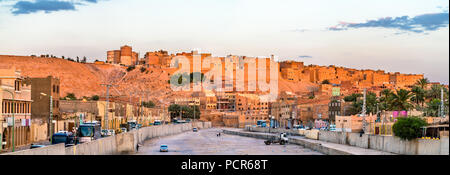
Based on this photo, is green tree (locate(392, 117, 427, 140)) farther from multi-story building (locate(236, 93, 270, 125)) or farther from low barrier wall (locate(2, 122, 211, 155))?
multi-story building (locate(236, 93, 270, 125))

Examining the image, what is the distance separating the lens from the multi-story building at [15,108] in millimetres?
45906

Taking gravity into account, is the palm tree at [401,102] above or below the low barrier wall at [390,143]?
above

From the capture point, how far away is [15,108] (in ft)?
Answer: 167

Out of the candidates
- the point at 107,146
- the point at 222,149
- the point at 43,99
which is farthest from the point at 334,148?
the point at 43,99

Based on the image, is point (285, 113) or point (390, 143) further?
point (285, 113)

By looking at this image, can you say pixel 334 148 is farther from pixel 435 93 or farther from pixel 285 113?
pixel 285 113

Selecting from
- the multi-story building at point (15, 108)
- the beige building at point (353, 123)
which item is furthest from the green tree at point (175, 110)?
the multi-story building at point (15, 108)

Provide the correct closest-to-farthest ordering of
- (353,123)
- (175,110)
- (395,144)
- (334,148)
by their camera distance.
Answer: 1. (395,144)
2. (334,148)
3. (353,123)
4. (175,110)

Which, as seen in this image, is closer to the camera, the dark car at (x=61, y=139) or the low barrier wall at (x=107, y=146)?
the low barrier wall at (x=107, y=146)

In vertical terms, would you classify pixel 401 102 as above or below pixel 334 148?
above

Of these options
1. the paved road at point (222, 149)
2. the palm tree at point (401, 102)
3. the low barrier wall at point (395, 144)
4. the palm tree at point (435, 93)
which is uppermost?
the palm tree at point (435, 93)

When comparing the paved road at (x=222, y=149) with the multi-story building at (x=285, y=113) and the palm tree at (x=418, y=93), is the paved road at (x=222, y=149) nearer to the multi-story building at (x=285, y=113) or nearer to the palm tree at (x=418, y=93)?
the palm tree at (x=418, y=93)
